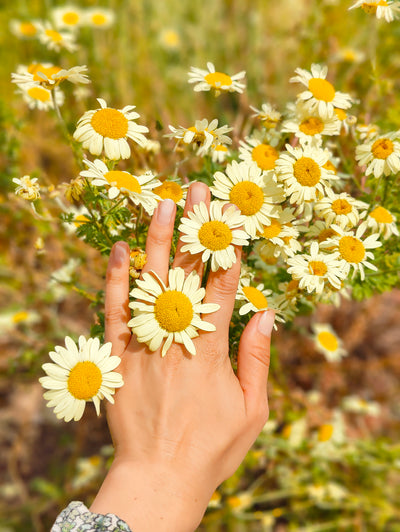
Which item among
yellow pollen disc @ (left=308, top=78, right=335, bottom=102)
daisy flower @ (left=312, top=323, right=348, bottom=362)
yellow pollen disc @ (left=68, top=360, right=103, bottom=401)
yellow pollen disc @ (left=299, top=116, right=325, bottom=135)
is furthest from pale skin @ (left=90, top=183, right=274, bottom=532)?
daisy flower @ (left=312, top=323, right=348, bottom=362)

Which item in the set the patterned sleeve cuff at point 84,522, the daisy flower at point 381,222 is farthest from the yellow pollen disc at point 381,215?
the patterned sleeve cuff at point 84,522

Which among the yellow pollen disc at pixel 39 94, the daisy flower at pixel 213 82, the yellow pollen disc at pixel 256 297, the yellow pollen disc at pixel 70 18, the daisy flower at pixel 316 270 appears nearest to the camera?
the daisy flower at pixel 316 270

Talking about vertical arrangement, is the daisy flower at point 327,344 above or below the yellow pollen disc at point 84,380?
below

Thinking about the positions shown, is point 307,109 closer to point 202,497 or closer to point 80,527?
point 202,497

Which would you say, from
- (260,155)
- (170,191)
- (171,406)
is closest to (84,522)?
(171,406)

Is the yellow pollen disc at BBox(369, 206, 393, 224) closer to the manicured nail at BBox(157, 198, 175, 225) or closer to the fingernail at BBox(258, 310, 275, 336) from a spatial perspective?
the fingernail at BBox(258, 310, 275, 336)


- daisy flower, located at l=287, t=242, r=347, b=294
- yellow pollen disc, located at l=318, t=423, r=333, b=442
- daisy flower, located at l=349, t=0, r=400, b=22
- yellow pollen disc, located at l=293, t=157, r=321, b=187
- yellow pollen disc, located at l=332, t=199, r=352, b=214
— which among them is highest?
daisy flower, located at l=349, t=0, r=400, b=22

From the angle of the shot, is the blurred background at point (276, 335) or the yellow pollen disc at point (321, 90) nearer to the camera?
the yellow pollen disc at point (321, 90)

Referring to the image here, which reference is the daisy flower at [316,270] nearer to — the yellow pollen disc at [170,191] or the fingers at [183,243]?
the fingers at [183,243]

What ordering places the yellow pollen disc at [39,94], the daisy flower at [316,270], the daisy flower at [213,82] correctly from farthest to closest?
1. the yellow pollen disc at [39,94]
2. the daisy flower at [213,82]
3. the daisy flower at [316,270]
